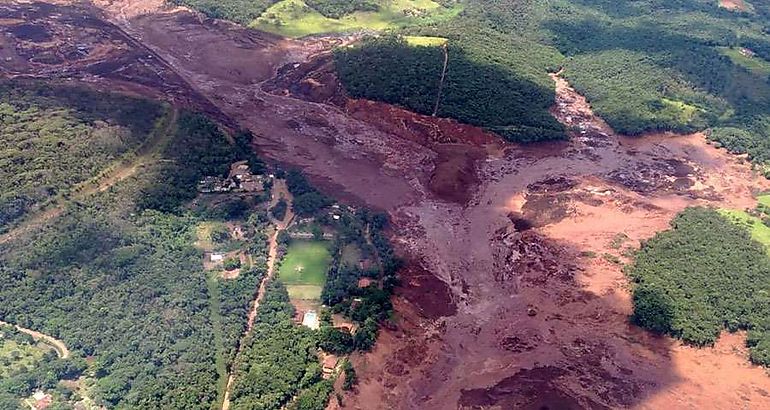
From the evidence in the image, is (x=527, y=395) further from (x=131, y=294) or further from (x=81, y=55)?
(x=81, y=55)

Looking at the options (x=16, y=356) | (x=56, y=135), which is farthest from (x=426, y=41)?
(x=16, y=356)

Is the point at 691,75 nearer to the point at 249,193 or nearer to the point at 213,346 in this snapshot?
the point at 249,193

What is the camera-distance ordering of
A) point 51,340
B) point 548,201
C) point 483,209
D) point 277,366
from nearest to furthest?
point 277,366
point 51,340
point 483,209
point 548,201

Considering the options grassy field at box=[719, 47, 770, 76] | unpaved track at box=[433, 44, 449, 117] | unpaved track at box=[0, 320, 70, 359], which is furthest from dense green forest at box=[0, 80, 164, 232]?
grassy field at box=[719, 47, 770, 76]

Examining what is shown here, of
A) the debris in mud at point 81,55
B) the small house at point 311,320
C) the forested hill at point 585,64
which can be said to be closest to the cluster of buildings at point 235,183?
the debris in mud at point 81,55

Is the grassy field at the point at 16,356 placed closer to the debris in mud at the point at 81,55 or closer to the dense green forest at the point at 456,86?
the debris in mud at the point at 81,55

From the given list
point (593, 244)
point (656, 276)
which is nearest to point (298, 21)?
point (593, 244)
